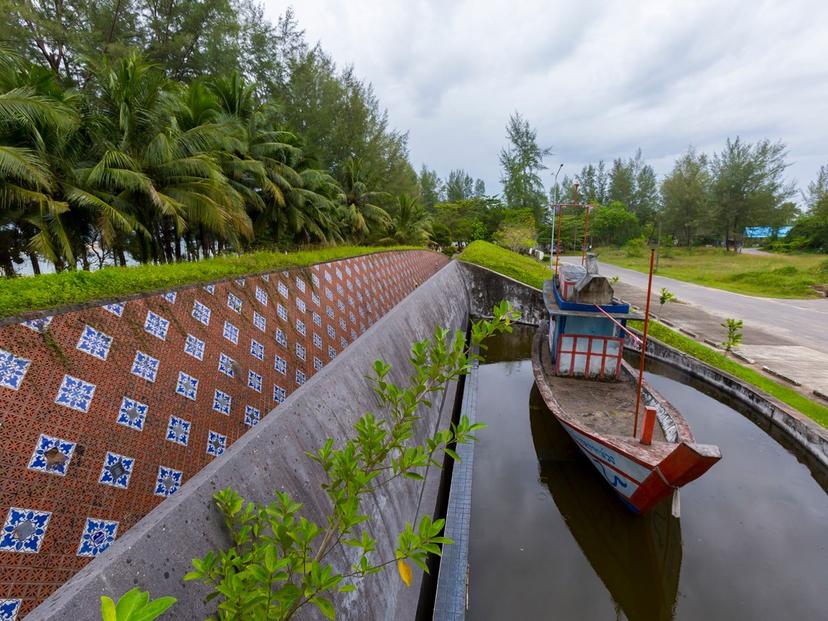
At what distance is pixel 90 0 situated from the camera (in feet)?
46.8

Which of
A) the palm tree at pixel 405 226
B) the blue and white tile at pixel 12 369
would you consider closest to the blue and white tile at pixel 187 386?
the blue and white tile at pixel 12 369

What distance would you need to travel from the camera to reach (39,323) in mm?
3141

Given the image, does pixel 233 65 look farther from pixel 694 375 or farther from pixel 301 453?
pixel 694 375

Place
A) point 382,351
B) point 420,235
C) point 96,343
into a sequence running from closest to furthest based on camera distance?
point 96,343 → point 382,351 → point 420,235

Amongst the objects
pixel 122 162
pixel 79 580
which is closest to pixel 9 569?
pixel 79 580

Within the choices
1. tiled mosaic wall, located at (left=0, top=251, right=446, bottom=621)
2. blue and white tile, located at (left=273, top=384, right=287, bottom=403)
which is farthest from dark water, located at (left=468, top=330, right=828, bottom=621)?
tiled mosaic wall, located at (left=0, top=251, right=446, bottom=621)

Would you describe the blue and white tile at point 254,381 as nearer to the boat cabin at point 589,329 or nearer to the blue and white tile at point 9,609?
the blue and white tile at point 9,609

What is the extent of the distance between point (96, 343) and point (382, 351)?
3259 millimetres

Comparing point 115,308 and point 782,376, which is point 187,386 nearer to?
point 115,308

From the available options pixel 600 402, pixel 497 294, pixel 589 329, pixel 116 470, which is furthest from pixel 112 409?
pixel 497 294

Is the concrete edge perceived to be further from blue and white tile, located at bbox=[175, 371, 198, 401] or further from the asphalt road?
blue and white tile, located at bbox=[175, 371, 198, 401]

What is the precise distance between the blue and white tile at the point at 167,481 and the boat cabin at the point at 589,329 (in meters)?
7.22

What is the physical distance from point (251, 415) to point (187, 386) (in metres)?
0.81

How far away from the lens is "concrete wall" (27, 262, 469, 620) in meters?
1.72
